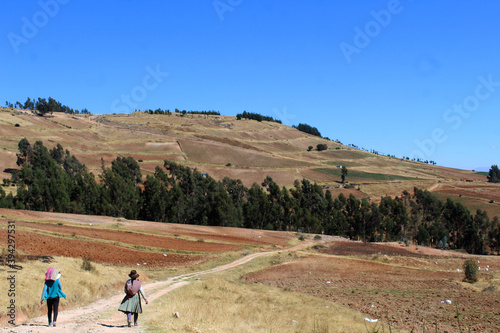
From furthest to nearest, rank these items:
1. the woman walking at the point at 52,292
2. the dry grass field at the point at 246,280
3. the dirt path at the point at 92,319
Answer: the dry grass field at the point at 246,280 → the woman walking at the point at 52,292 → the dirt path at the point at 92,319

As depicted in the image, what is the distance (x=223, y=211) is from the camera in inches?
2805

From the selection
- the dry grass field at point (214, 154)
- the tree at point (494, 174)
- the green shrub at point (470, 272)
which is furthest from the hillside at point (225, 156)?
the green shrub at point (470, 272)

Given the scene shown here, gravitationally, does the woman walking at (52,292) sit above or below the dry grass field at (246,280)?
above

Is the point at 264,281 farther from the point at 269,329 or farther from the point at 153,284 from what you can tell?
the point at 269,329

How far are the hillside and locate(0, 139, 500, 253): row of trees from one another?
17208mm

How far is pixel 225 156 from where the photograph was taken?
145875 mm

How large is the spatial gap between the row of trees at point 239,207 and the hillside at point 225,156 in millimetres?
17208

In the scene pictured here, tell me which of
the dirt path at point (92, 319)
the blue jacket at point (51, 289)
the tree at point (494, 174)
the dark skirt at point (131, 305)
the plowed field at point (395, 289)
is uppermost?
the tree at point (494, 174)

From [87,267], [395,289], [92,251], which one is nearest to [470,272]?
[395,289]

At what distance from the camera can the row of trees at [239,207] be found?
220ft

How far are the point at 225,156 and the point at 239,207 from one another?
71.0 meters

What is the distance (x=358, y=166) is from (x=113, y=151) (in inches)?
3780

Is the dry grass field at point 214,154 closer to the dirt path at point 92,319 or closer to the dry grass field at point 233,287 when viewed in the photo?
the dry grass field at point 233,287

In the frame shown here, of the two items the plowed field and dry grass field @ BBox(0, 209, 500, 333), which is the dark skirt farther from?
the plowed field
